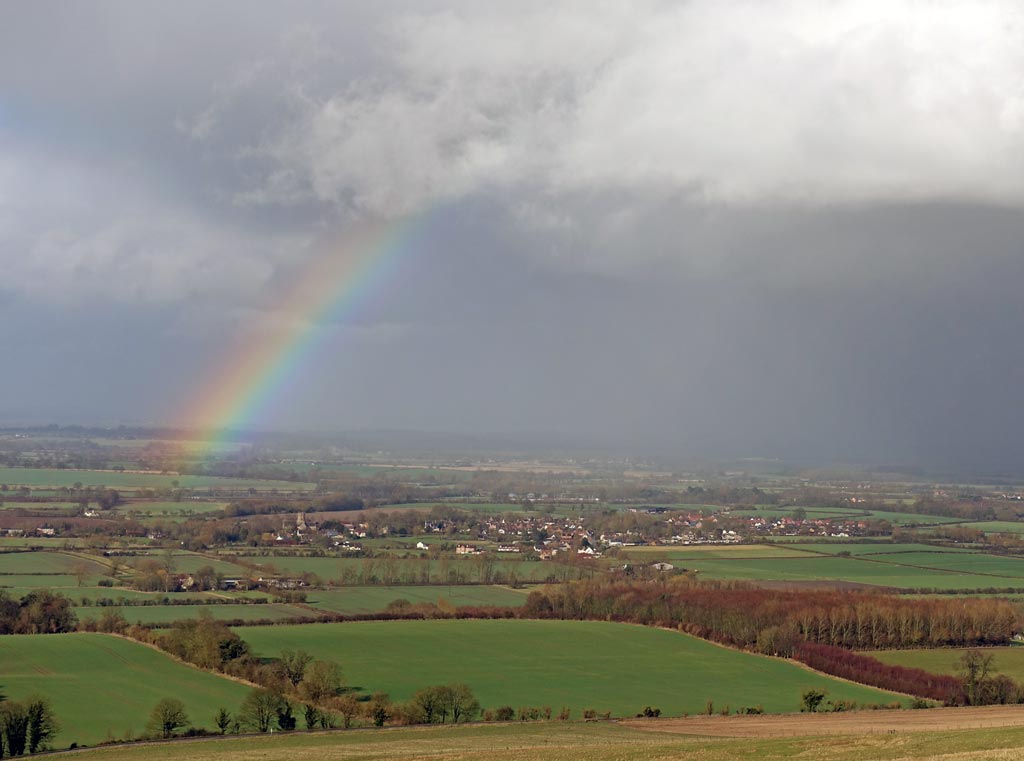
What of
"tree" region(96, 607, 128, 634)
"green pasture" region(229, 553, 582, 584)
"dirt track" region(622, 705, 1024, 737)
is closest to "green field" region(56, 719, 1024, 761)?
"dirt track" region(622, 705, 1024, 737)

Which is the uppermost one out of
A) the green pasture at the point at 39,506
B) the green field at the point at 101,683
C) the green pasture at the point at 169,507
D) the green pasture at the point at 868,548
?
the green pasture at the point at 39,506

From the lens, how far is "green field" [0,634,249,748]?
4403 centimetres

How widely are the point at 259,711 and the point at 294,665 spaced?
28.2 feet

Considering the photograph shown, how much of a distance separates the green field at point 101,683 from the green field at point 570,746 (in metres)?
5.16

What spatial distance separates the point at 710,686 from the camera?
176 feet

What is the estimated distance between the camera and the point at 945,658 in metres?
61.4

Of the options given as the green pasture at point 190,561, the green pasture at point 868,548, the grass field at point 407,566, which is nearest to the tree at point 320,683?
the grass field at point 407,566

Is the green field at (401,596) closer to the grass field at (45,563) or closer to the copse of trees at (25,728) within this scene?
the grass field at (45,563)

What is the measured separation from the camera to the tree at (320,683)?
156 ft

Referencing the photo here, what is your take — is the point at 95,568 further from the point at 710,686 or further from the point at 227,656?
the point at 710,686

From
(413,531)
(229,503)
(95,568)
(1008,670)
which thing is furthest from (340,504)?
(1008,670)

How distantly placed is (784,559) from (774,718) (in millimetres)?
69719

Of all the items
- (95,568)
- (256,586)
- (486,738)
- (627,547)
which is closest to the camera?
(486,738)

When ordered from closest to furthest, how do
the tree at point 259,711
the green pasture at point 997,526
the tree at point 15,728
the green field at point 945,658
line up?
1. the tree at point 15,728
2. the tree at point 259,711
3. the green field at point 945,658
4. the green pasture at point 997,526
